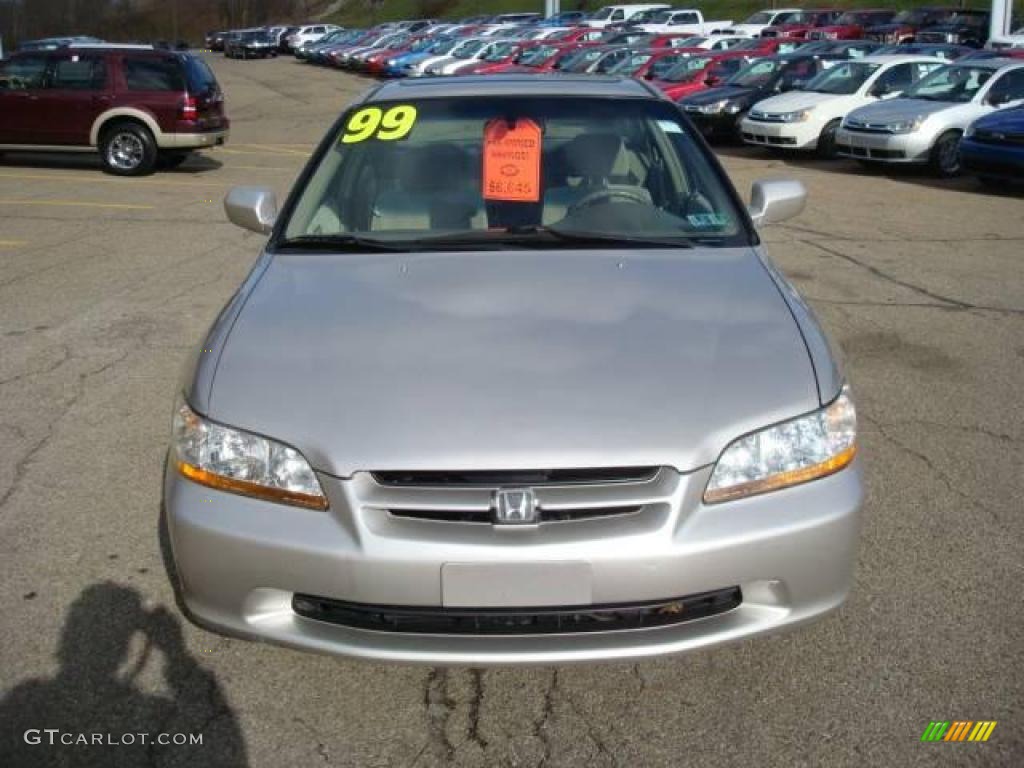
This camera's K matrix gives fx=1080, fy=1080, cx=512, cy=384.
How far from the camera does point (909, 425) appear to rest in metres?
5.28

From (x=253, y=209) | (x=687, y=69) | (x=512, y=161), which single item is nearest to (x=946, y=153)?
(x=687, y=69)

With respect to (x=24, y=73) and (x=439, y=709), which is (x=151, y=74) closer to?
(x=24, y=73)

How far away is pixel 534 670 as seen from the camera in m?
3.20

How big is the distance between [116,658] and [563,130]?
2.54 meters

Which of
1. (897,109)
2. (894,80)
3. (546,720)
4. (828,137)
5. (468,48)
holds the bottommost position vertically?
(546,720)

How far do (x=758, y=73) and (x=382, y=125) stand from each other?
16.9 meters

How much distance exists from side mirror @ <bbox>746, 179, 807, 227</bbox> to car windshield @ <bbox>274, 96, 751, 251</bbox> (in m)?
0.29

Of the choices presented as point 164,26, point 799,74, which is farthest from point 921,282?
point 164,26

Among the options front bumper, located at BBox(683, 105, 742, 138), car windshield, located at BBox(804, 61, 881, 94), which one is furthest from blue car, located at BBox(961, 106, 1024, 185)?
front bumper, located at BBox(683, 105, 742, 138)

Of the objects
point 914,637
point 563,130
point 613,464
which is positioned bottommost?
point 914,637

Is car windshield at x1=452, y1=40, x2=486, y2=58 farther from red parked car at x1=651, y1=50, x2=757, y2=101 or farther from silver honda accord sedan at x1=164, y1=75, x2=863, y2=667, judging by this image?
silver honda accord sedan at x1=164, y1=75, x2=863, y2=667

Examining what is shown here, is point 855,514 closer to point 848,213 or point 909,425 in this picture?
point 909,425

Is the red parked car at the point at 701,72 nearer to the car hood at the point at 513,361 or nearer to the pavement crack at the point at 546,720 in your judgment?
the car hood at the point at 513,361

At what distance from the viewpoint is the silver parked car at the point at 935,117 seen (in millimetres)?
14602
